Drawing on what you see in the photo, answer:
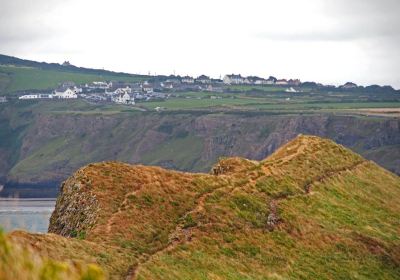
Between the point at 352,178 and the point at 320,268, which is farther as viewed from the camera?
the point at 352,178

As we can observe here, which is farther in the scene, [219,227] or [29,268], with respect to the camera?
[219,227]

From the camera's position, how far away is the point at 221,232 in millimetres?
42844

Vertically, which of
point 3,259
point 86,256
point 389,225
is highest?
point 3,259

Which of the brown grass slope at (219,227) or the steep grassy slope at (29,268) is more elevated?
the steep grassy slope at (29,268)

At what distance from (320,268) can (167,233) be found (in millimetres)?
8898

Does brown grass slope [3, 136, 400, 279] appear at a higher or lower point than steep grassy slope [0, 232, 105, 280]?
lower

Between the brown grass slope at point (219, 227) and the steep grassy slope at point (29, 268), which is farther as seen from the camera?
the brown grass slope at point (219, 227)

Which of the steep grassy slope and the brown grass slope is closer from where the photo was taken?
the steep grassy slope

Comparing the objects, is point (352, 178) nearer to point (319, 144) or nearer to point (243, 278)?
point (319, 144)

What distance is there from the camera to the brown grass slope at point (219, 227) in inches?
1446

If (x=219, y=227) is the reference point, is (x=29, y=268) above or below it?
above

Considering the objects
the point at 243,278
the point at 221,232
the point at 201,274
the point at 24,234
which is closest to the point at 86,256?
the point at 24,234

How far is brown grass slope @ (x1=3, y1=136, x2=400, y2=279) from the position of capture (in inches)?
1446

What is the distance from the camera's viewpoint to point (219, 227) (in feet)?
142
